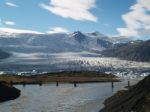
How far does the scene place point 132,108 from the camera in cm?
4772

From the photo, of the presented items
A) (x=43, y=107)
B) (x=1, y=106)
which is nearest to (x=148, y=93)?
(x=43, y=107)

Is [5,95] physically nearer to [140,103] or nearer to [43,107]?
[43,107]

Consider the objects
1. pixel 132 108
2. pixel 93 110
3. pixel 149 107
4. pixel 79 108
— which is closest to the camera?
pixel 149 107

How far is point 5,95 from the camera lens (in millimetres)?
95562

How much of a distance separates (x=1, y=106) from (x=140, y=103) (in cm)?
3934

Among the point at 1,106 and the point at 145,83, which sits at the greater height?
the point at 145,83

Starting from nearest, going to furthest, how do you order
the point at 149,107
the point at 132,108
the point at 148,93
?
the point at 149,107 → the point at 132,108 → the point at 148,93

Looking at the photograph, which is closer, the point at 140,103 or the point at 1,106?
the point at 140,103

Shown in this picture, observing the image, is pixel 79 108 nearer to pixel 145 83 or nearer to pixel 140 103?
pixel 145 83

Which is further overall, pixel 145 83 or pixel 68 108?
pixel 68 108

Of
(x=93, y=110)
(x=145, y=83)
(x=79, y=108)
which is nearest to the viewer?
(x=145, y=83)

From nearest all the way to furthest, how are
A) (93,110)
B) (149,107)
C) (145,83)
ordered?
(149,107) < (145,83) < (93,110)

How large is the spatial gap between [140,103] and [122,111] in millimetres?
2396

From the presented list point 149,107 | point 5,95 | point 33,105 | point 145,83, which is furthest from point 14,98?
point 149,107
